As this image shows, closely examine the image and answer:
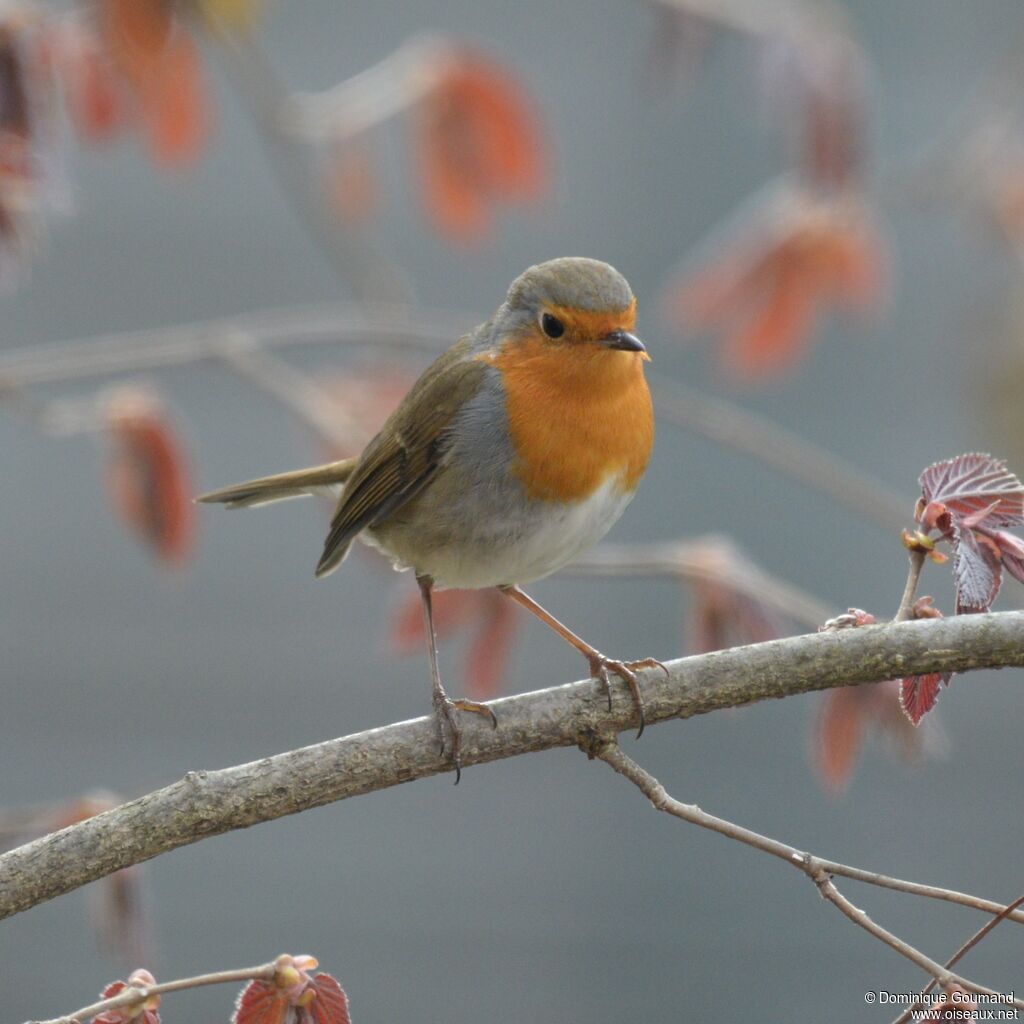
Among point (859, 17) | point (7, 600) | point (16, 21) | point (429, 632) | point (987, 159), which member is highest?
point (859, 17)

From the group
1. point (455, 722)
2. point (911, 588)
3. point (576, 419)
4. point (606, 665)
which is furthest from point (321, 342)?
point (911, 588)

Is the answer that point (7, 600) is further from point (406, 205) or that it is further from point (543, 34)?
point (543, 34)

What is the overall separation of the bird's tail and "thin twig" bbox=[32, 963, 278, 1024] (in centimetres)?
155

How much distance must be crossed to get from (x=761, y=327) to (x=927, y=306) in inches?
135

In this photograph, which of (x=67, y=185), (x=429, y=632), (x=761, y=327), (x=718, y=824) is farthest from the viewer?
(x=761, y=327)

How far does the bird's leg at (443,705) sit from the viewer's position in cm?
168

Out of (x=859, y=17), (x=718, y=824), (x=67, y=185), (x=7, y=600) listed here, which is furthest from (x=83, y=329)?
(x=718, y=824)

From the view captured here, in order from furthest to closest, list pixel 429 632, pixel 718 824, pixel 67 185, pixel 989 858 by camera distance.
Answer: pixel 989 858 < pixel 429 632 < pixel 67 185 < pixel 718 824

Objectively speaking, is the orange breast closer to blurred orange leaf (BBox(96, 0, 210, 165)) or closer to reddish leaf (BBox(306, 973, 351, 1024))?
blurred orange leaf (BBox(96, 0, 210, 165))

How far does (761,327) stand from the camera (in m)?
3.23

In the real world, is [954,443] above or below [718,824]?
above

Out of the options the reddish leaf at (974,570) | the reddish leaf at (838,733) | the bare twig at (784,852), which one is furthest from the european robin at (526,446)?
the reddish leaf at (974,570)

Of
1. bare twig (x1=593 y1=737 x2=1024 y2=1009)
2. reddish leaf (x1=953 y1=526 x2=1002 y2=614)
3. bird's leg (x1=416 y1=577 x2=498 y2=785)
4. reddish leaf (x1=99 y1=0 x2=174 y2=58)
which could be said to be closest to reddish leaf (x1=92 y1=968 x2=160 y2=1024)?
bird's leg (x1=416 y1=577 x2=498 y2=785)

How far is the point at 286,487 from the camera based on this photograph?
2.96 meters
